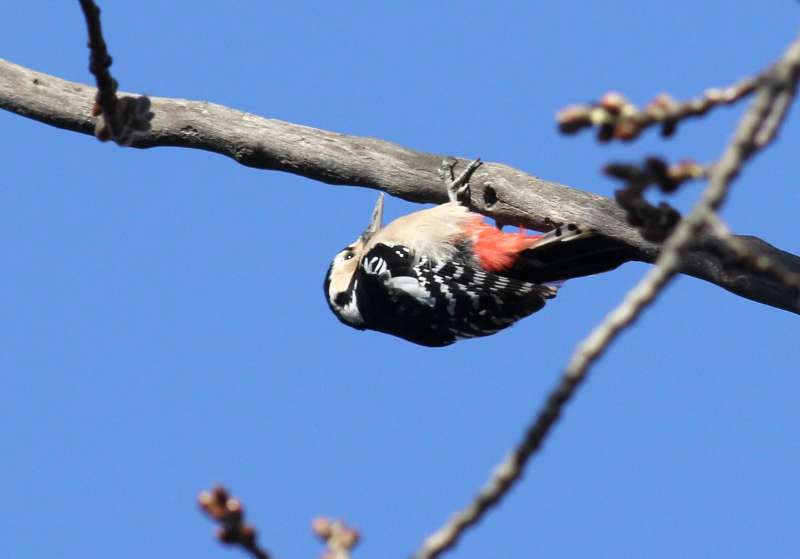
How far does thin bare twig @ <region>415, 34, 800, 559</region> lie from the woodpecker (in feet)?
11.0

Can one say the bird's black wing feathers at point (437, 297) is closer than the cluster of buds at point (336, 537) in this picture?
No

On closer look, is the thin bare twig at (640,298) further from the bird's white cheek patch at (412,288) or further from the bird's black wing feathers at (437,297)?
the bird's white cheek patch at (412,288)

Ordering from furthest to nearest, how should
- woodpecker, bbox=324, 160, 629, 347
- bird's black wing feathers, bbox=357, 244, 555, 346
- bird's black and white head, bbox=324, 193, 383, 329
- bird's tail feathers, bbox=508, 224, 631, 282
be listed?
1. bird's black and white head, bbox=324, 193, 383, 329
2. bird's black wing feathers, bbox=357, 244, 555, 346
3. woodpecker, bbox=324, 160, 629, 347
4. bird's tail feathers, bbox=508, 224, 631, 282

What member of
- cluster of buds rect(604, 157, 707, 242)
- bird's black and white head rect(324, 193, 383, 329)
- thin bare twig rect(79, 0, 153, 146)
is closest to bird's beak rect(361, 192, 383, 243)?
bird's black and white head rect(324, 193, 383, 329)

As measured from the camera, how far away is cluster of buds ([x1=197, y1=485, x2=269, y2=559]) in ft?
5.37

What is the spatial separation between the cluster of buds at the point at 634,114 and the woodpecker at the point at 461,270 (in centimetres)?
300

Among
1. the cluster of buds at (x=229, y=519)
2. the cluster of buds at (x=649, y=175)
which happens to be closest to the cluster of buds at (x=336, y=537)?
the cluster of buds at (x=229, y=519)

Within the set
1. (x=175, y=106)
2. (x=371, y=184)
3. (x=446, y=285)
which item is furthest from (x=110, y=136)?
(x=446, y=285)

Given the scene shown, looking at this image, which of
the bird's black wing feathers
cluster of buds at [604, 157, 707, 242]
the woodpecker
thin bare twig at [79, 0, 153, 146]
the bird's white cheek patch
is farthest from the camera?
the bird's white cheek patch

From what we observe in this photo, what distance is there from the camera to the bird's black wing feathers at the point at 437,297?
206 inches

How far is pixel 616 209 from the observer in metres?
4.91

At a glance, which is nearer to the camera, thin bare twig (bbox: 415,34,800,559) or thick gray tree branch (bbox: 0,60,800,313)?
thin bare twig (bbox: 415,34,800,559)

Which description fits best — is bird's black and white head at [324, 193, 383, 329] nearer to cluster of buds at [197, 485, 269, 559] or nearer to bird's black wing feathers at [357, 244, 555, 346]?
bird's black wing feathers at [357, 244, 555, 346]

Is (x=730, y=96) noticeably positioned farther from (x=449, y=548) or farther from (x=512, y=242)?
(x=512, y=242)
